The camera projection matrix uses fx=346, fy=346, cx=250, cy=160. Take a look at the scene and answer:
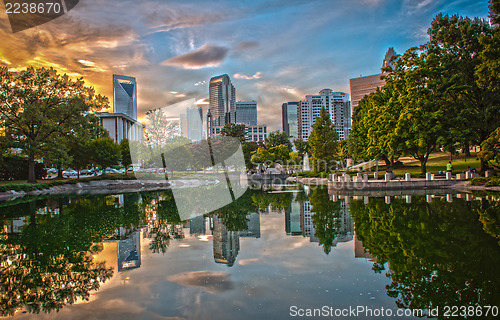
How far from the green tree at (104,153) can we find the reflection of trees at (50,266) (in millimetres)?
42374

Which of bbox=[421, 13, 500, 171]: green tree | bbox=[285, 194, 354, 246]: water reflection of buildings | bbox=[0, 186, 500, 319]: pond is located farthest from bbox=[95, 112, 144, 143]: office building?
bbox=[0, 186, 500, 319]: pond

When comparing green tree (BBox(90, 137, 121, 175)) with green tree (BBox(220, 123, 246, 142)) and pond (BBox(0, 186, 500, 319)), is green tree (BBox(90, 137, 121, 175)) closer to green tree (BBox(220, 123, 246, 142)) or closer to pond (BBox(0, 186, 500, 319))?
green tree (BBox(220, 123, 246, 142))

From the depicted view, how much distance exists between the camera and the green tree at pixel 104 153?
55.7 meters

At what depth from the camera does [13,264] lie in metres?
9.38

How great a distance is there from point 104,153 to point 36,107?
15978 mm

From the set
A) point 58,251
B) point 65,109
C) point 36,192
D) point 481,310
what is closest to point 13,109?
point 65,109

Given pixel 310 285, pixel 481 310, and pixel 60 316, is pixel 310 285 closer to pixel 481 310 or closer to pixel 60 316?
pixel 481 310

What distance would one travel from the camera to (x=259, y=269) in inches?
341

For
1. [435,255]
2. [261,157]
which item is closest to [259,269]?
[435,255]

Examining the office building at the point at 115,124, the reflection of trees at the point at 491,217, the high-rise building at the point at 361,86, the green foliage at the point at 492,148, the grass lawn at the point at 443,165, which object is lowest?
the reflection of trees at the point at 491,217

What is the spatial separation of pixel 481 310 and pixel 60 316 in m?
7.31

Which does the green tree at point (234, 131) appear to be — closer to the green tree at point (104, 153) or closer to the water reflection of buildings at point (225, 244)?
the green tree at point (104, 153)

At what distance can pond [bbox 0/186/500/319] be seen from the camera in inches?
248

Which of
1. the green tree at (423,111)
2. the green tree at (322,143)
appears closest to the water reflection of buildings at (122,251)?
the green tree at (423,111)
